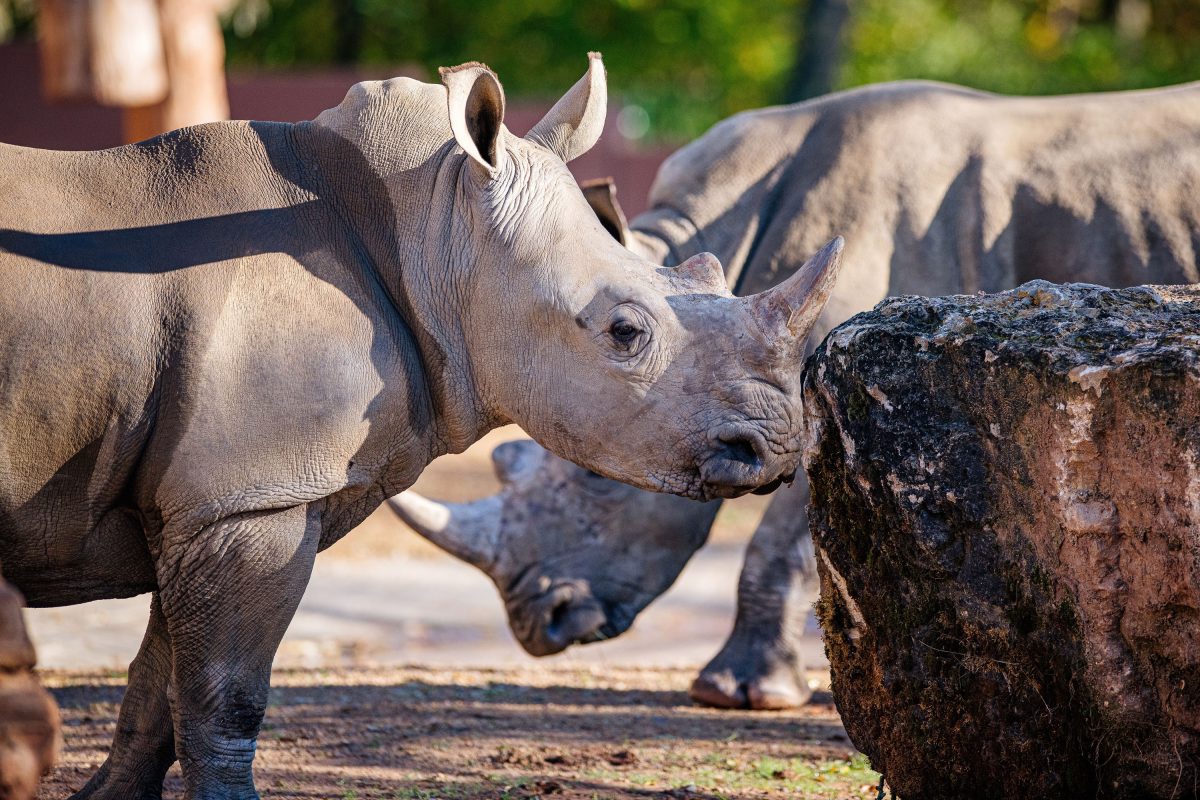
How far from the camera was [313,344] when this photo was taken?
3.51 m

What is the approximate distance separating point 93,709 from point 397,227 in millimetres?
2448

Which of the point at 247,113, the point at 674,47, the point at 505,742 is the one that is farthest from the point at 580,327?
the point at 674,47

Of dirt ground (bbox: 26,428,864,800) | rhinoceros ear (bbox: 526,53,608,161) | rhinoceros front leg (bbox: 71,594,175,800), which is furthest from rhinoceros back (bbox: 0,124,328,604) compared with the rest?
dirt ground (bbox: 26,428,864,800)

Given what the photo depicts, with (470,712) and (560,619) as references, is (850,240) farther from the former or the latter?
(470,712)

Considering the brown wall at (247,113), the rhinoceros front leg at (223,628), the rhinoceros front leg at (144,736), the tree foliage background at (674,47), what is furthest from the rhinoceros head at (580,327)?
the tree foliage background at (674,47)

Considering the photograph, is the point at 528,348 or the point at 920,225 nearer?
the point at 528,348

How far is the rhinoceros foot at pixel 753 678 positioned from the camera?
5.62 meters

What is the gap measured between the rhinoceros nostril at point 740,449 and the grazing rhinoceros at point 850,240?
2.02 m

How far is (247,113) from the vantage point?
19.1 metres

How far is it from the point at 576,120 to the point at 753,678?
2.42 metres

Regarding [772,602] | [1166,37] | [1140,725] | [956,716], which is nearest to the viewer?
[1140,725]

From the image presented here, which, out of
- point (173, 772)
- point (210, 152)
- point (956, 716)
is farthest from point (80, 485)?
point (956, 716)

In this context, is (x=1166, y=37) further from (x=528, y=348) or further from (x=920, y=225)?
(x=528, y=348)

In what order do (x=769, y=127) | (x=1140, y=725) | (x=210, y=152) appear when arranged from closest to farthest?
(x=1140, y=725) < (x=210, y=152) < (x=769, y=127)
